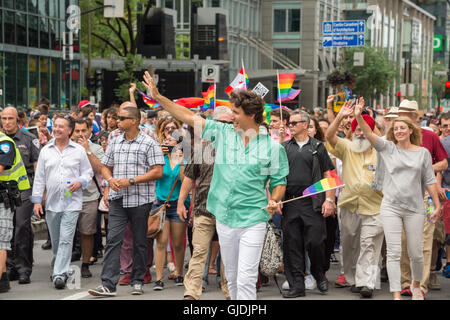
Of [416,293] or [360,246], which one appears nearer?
[416,293]

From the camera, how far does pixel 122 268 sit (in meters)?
10.1

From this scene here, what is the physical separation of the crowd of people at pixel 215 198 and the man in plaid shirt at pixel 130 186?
0.01 meters

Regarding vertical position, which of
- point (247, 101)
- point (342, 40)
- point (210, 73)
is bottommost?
point (247, 101)

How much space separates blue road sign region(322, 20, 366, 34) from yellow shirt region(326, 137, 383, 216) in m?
16.6

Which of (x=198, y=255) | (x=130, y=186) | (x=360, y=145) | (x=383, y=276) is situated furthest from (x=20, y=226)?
(x=383, y=276)

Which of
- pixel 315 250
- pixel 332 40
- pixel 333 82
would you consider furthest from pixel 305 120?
pixel 332 40

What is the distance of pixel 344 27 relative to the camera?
2583 centimetres

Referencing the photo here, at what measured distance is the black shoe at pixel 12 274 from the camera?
9789 mm

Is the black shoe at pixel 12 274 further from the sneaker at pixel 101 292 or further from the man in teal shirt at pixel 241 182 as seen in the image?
the man in teal shirt at pixel 241 182

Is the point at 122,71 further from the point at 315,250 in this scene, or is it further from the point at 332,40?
the point at 315,250

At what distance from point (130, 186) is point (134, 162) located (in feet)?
0.87

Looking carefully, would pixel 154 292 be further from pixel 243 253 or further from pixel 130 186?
pixel 243 253

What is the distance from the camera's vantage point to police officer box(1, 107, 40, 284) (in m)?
9.73

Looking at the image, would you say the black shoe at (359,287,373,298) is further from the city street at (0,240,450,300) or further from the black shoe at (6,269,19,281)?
the black shoe at (6,269,19,281)
